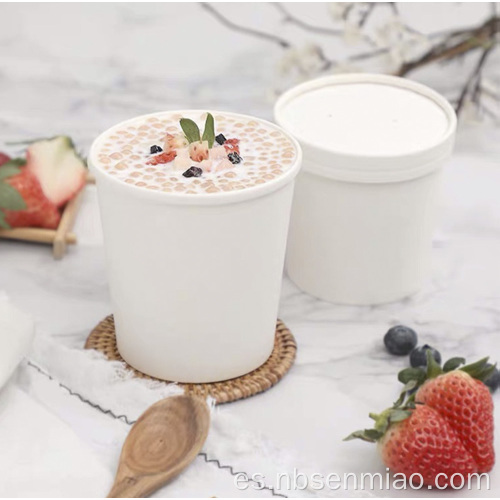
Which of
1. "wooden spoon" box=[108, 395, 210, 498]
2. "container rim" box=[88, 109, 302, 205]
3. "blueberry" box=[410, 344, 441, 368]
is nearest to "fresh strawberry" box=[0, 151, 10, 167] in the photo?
"container rim" box=[88, 109, 302, 205]

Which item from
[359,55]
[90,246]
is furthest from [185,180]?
[359,55]

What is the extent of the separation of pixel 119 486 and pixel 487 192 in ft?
3.29

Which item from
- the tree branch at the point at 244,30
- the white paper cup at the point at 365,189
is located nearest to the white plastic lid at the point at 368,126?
the white paper cup at the point at 365,189

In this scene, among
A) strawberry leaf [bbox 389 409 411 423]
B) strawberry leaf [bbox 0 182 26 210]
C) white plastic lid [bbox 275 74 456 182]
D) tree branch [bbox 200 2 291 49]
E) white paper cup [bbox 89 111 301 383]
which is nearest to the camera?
strawberry leaf [bbox 389 409 411 423]

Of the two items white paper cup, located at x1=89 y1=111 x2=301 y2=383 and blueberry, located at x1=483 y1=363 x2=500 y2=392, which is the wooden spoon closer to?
white paper cup, located at x1=89 y1=111 x2=301 y2=383

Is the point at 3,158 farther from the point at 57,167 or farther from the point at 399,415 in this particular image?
the point at 399,415

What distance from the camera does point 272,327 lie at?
1541 millimetres

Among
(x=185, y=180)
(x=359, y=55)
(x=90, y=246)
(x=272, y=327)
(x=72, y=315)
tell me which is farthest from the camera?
Result: (x=359, y=55)

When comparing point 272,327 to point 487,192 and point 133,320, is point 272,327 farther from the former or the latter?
point 487,192

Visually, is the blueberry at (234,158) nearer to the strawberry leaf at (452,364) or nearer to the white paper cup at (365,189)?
the white paper cup at (365,189)

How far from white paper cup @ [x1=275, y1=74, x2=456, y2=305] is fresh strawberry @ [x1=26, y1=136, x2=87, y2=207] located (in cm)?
38

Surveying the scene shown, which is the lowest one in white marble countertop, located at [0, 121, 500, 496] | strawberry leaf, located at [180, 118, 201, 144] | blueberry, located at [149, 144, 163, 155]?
white marble countertop, located at [0, 121, 500, 496]

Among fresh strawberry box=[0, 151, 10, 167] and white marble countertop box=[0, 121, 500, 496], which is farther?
fresh strawberry box=[0, 151, 10, 167]

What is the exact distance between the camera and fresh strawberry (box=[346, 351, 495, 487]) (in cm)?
127
